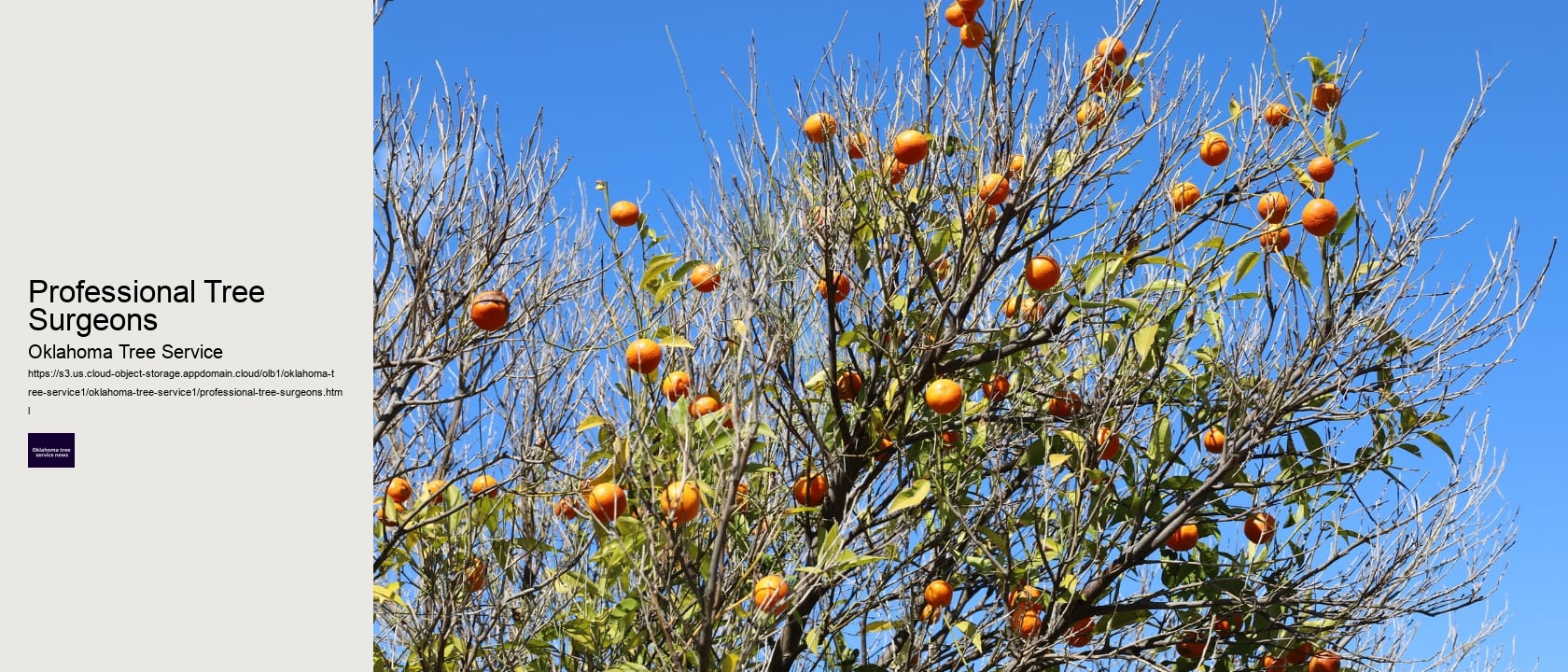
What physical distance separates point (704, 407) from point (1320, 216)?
197 cm

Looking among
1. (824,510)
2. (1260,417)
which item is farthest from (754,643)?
(1260,417)

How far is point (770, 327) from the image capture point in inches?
116

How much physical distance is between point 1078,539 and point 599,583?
1.34m

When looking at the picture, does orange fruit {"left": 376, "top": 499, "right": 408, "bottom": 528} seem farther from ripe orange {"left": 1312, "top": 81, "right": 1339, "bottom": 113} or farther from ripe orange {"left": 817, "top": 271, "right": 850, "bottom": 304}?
ripe orange {"left": 1312, "top": 81, "right": 1339, "bottom": 113}

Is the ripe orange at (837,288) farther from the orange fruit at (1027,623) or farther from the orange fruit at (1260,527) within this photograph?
the orange fruit at (1260,527)

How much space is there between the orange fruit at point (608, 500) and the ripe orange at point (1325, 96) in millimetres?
2618

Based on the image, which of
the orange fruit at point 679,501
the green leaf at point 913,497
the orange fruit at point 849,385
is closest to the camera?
the orange fruit at point 679,501

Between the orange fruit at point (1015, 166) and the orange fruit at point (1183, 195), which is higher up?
the orange fruit at point (1015, 166)

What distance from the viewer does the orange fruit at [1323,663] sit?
12.1 feet

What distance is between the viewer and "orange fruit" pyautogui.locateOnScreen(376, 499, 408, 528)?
335 cm

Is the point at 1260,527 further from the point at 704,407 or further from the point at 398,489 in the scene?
the point at 398,489

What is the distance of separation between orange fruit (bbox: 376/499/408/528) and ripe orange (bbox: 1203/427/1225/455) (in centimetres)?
251
